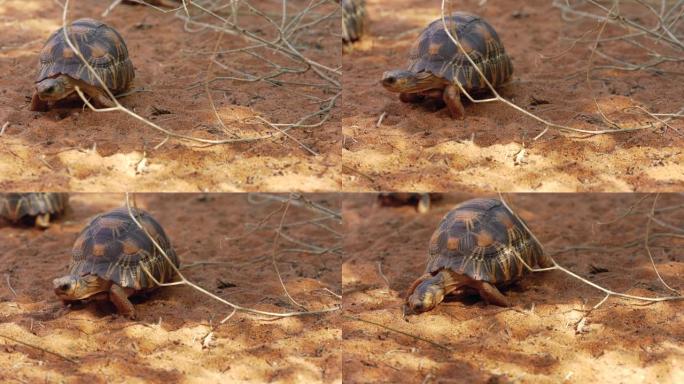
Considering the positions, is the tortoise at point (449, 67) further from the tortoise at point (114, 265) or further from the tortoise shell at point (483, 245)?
the tortoise at point (114, 265)

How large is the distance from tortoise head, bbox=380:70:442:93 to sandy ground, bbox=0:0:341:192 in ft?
1.38

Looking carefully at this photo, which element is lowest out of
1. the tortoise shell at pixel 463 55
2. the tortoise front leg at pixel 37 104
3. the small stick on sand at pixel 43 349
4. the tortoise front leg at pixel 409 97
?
the small stick on sand at pixel 43 349

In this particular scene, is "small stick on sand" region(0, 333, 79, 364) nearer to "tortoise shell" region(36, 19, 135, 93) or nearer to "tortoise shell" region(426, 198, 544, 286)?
"tortoise shell" region(36, 19, 135, 93)

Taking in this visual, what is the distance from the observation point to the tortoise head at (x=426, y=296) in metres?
5.40

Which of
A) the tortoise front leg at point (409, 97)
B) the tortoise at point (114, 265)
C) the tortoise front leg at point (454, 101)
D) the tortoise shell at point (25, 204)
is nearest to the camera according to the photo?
the tortoise at point (114, 265)

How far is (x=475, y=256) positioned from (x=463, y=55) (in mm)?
1531

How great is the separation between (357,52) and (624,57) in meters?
2.06

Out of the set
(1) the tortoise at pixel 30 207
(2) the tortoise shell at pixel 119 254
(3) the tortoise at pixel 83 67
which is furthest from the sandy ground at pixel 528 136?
(1) the tortoise at pixel 30 207

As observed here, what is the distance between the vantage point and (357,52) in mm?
7707

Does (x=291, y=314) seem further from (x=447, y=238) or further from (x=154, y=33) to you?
(x=154, y=33)

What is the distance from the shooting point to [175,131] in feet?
20.3

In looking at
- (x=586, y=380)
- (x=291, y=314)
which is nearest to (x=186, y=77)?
(x=291, y=314)

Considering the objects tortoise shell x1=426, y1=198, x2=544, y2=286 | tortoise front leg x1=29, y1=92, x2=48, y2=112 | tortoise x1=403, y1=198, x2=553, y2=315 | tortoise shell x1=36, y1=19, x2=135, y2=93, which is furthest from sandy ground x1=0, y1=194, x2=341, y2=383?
tortoise shell x1=36, y1=19, x2=135, y2=93

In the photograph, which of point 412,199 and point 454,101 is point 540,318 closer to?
point 454,101
